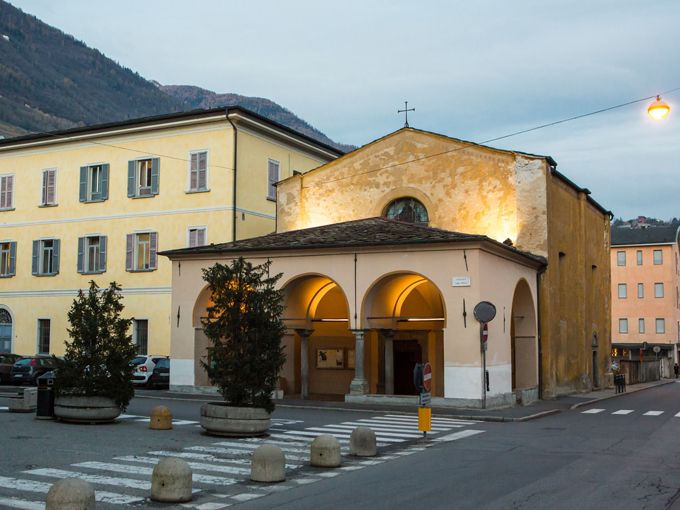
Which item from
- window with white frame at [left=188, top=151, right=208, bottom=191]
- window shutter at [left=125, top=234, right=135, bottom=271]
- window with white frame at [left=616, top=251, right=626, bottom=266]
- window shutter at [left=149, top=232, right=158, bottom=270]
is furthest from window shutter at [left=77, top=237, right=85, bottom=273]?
window with white frame at [left=616, top=251, right=626, bottom=266]

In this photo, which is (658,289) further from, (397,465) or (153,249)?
(397,465)

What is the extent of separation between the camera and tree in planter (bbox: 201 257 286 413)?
14.9 m

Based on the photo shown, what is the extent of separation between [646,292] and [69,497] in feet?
232

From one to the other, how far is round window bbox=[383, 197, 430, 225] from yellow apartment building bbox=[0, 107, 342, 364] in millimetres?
7201

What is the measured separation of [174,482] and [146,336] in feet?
86.4

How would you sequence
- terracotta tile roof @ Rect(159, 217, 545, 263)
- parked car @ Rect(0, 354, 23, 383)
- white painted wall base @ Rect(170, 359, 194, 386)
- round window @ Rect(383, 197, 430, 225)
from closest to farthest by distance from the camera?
terracotta tile roof @ Rect(159, 217, 545, 263) → white painted wall base @ Rect(170, 359, 194, 386) → round window @ Rect(383, 197, 430, 225) → parked car @ Rect(0, 354, 23, 383)

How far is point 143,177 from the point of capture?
35062 mm

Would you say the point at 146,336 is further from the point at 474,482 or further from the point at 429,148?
the point at 474,482

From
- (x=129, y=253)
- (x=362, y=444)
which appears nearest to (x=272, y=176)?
(x=129, y=253)

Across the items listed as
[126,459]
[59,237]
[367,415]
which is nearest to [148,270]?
[59,237]

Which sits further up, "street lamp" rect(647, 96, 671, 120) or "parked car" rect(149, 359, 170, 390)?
"street lamp" rect(647, 96, 671, 120)

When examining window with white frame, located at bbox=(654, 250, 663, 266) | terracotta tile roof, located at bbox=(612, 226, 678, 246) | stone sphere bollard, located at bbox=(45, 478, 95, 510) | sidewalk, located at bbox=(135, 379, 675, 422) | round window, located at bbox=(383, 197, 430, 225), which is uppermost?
terracotta tile roof, located at bbox=(612, 226, 678, 246)

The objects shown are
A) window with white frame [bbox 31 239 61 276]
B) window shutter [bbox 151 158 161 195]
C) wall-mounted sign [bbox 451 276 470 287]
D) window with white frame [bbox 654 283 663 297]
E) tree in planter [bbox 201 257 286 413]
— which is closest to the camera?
tree in planter [bbox 201 257 286 413]

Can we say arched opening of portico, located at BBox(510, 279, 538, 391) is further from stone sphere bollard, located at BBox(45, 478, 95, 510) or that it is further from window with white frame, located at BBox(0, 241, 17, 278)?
window with white frame, located at BBox(0, 241, 17, 278)
